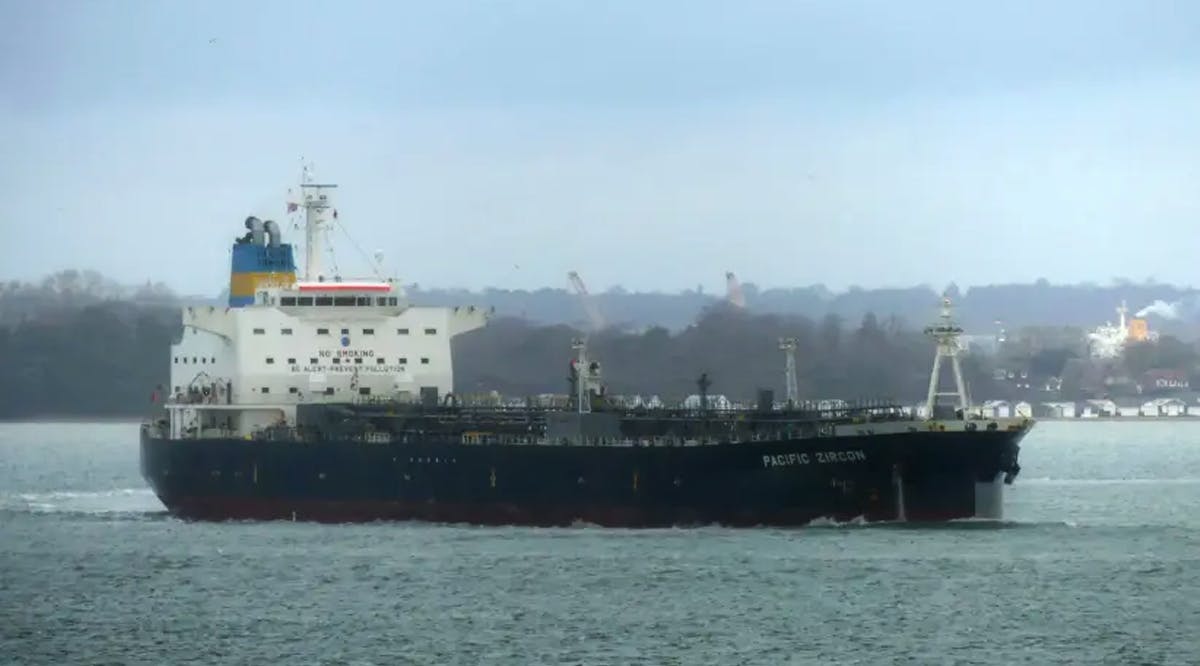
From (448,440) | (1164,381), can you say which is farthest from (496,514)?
(1164,381)

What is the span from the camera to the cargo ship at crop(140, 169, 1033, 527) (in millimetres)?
52781

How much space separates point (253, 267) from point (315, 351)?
4436 millimetres

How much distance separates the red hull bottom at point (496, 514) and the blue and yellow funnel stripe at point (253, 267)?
20.7 feet

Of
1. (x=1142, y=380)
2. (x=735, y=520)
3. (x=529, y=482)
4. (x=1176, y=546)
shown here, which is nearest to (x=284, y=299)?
(x=529, y=482)

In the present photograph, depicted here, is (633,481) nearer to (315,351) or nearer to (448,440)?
(448,440)

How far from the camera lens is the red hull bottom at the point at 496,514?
53250 mm

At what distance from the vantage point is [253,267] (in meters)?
66.2

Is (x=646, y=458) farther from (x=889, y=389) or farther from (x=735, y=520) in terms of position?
(x=889, y=389)

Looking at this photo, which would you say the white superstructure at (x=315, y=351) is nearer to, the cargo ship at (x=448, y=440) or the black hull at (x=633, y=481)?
the cargo ship at (x=448, y=440)

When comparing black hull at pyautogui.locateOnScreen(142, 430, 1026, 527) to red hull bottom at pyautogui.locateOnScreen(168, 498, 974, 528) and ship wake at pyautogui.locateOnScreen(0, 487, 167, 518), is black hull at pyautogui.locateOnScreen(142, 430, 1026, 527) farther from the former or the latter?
ship wake at pyautogui.locateOnScreen(0, 487, 167, 518)

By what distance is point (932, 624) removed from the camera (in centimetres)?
4034

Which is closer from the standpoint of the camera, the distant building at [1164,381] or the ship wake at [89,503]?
the ship wake at [89,503]

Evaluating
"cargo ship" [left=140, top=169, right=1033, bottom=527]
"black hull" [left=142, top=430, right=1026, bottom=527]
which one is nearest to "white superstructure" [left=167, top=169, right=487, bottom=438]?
"cargo ship" [left=140, top=169, right=1033, bottom=527]

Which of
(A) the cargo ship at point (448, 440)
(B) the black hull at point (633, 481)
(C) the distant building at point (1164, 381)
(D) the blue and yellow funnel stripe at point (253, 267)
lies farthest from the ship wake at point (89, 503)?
(C) the distant building at point (1164, 381)
